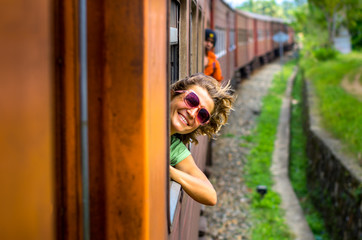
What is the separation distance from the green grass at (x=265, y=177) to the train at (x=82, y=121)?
5500 millimetres

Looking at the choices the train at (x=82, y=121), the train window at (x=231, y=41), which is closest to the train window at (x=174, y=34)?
the train at (x=82, y=121)

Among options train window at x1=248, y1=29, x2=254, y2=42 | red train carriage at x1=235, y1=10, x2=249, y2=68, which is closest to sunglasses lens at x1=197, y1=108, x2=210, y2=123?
red train carriage at x1=235, y1=10, x2=249, y2=68

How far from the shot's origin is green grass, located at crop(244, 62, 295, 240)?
668cm

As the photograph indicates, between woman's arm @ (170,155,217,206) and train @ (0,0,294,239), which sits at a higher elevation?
train @ (0,0,294,239)

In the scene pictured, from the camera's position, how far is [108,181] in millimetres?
A: 1163

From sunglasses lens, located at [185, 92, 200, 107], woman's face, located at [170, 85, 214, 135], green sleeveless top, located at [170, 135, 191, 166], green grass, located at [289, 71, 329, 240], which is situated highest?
sunglasses lens, located at [185, 92, 200, 107]

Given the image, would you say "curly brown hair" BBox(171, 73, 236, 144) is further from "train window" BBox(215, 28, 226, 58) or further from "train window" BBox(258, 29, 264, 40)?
"train window" BBox(258, 29, 264, 40)

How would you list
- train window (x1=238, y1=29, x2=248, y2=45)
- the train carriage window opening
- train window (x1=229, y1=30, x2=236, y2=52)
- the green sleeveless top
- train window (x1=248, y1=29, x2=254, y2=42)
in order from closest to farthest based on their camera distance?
the green sleeveless top, the train carriage window opening, train window (x1=229, y1=30, x2=236, y2=52), train window (x1=238, y1=29, x2=248, y2=45), train window (x1=248, y1=29, x2=254, y2=42)

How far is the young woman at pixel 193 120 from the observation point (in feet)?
6.35

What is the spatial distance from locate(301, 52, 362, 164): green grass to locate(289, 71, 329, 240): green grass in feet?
3.21

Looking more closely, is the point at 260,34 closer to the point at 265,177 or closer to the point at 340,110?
the point at 340,110

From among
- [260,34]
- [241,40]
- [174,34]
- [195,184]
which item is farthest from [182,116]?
[260,34]

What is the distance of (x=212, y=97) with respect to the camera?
2.18 meters

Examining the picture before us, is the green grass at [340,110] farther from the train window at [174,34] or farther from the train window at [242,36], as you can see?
the train window at [174,34]
